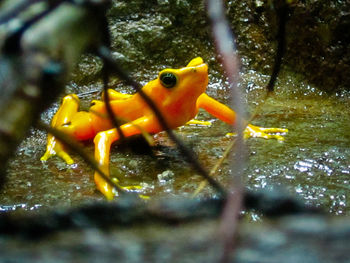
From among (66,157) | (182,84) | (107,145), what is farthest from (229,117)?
(66,157)

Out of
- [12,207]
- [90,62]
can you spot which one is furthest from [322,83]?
[12,207]

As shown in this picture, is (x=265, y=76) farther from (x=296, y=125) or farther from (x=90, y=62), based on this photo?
(x=90, y=62)

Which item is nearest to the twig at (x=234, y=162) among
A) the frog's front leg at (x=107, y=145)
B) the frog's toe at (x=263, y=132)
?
the frog's front leg at (x=107, y=145)

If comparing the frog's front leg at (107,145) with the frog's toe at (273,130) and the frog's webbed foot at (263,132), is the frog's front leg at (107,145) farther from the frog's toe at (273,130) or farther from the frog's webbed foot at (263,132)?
the frog's toe at (273,130)

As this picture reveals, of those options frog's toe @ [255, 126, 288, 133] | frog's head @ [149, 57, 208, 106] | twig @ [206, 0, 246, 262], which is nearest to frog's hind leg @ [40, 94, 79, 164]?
frog's head @ [149, 57, 208, 106]

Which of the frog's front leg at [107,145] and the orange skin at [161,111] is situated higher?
the orange skin at [161,111]

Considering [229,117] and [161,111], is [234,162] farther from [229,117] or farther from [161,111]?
[229,117]
